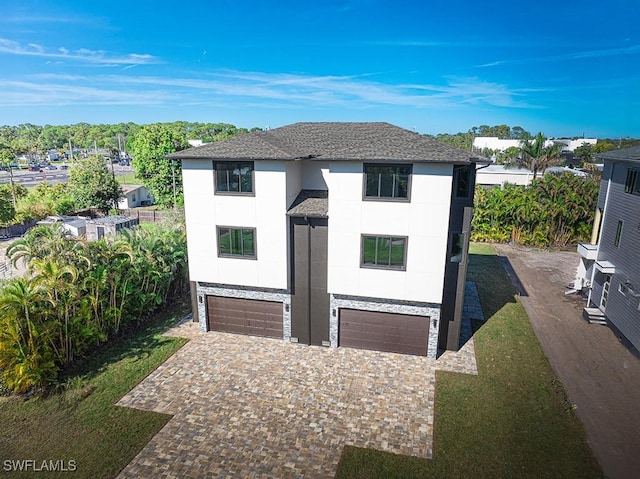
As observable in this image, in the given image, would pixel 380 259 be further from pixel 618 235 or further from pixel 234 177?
pixel 618 235

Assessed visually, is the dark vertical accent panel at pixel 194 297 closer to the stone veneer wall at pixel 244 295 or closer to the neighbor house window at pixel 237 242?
the stone veneer wall at pixel 244 295

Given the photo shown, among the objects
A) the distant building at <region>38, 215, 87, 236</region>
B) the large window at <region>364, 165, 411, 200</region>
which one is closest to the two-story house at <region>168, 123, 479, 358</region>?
the large window at <region>364, 165, 411, 200</region>

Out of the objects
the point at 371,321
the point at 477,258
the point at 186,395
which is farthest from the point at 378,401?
the point at 477,258

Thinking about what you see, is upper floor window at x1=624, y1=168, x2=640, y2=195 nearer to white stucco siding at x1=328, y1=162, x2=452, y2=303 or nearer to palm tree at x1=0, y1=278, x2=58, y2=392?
white stucco siding at x1=328, y1=162, x2=452, y2=303

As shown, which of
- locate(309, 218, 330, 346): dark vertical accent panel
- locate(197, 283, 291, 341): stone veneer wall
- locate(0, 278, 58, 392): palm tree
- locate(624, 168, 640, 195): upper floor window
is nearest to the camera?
locate(0, 278, 58, 392): palm tree

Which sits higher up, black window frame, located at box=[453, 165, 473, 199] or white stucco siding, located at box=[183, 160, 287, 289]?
Result: black window frame, located at box=[453, 165, 473, 199]

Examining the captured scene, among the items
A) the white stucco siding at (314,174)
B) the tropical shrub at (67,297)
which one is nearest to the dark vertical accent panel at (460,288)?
the white stucco siding at (314,174)
